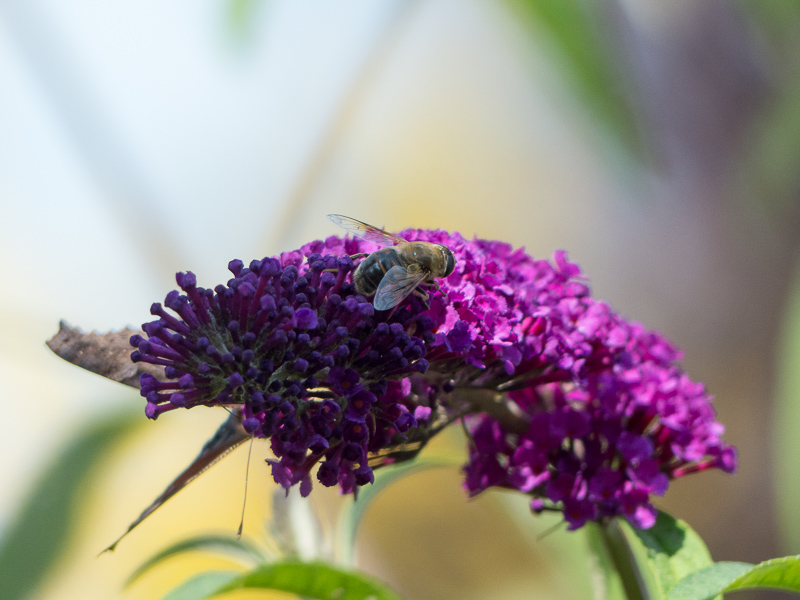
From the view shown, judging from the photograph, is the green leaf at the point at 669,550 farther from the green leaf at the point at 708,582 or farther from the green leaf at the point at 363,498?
the green leaf at the point at 363,498

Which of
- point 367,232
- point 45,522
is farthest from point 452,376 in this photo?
point 45,522

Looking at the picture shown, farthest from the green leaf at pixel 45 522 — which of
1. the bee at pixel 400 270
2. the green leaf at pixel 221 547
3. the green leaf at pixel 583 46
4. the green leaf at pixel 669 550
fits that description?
the green leaf at pixel 583 46

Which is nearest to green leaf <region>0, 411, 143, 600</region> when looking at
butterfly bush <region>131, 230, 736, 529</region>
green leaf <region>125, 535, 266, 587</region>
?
green leaf <region>125, 535, 266, 587</region>

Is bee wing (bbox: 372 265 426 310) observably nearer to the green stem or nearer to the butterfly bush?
the butterfly bush

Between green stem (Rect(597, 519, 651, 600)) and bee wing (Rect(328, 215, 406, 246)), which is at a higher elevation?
bee wing (Rect(328, 215, 406, 246))

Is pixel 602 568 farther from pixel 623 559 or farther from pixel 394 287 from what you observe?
pixel 394 287

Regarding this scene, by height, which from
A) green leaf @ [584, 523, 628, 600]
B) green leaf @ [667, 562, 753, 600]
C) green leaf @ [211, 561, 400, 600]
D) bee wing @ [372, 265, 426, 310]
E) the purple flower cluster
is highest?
bee wing @ [372, 265, 426, 310]

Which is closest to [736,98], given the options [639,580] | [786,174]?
[786,174]
